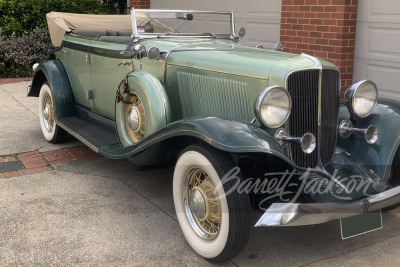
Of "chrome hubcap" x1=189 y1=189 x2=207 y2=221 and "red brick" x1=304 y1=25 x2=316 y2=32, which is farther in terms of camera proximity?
"red brick" x1=304 y1=25 x2=316 y2=32

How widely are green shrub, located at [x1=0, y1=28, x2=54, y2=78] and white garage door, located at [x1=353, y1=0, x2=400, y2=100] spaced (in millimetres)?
6639

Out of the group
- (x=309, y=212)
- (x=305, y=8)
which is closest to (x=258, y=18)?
(x=305, y=8)

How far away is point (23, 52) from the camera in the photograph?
10188 millimetres

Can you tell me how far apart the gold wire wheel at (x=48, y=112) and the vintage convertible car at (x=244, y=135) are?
1.21 m

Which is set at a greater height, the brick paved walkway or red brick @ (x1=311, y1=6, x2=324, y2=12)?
red brick @ (x1=311, y1=6, x2=324, y2=12)

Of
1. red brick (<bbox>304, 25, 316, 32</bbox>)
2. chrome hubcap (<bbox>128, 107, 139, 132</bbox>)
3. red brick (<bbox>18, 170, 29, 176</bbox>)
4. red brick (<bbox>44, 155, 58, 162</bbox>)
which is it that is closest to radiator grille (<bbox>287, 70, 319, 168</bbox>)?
chrome hubcap (<bbox>128, 107, 139, 132</bbox>)

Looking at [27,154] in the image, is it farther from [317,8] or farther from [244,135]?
[317,8]

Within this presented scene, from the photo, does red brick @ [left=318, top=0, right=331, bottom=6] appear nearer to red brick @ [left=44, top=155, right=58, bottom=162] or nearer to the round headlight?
the round headlight

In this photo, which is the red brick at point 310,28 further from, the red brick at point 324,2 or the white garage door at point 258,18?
the white garage door at point 258,18

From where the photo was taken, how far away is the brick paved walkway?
189 inches

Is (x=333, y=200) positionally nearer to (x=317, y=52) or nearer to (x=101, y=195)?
(x=101, y=195)

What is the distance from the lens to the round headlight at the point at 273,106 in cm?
302

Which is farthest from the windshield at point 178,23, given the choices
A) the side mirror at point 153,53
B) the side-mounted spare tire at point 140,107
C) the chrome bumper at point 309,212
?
the chrome bumper at point 309,212

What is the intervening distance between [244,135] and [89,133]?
2142 millimetres
